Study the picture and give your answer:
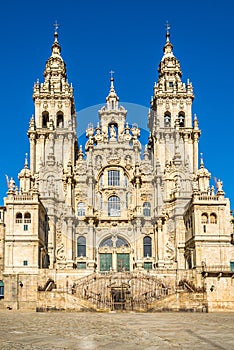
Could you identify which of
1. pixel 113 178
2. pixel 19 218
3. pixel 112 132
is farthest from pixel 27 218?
pixel 112 132

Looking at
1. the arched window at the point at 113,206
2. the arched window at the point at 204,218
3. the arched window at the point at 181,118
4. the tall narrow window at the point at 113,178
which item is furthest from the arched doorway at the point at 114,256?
the arched window at the point at 181,118

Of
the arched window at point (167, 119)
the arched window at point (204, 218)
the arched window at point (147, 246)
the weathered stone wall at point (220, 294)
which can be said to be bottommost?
the weathered stone wall at point (220, 294)

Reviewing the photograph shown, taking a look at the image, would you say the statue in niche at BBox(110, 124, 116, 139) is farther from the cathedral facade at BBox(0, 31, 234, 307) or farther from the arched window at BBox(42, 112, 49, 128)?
the arched window at BBox(42, 112, 49, 128)

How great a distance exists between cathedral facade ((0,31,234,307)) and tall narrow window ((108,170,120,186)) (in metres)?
0.15

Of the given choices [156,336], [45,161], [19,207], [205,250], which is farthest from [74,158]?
[156,336]

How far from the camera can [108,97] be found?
255ft

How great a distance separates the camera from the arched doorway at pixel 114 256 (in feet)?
221

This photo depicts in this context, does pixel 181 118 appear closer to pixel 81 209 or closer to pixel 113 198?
pixel 113 198

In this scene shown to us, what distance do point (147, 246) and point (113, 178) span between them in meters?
11.1

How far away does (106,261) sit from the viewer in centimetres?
6794

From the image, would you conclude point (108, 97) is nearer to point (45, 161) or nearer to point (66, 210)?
point (45, 161)

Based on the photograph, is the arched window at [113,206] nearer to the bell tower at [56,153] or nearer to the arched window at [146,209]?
the arched window at [146,209]

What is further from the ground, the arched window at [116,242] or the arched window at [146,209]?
the arched window at [146,209]

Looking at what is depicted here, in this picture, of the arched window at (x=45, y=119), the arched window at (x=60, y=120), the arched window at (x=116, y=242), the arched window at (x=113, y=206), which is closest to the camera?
the arched window at (x=116, y=242)
